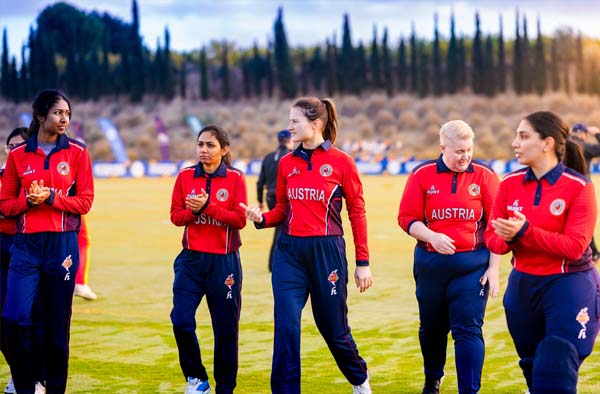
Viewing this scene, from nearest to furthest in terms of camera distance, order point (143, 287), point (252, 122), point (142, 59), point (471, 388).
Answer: point (471, 388) → point (143, 287) → point (252, 122) → point (142, 59)

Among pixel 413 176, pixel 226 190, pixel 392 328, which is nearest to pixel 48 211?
pixel 226 190

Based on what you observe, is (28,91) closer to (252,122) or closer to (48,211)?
(252,122)

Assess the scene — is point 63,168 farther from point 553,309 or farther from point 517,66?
point 517,66

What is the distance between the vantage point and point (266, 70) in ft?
281

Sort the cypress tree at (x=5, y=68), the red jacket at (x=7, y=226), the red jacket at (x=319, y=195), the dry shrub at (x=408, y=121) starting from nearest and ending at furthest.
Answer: the red jacket at (x=319, y=195) < the red jacket at (x=7, y=226) < the dry shrub at (x=408, y=121) < the cypress tree at (x=5, y=68)

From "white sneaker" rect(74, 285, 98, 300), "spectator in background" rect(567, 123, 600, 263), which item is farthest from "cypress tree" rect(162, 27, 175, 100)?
"white sneaker" rect(74, 285, 98, 300)

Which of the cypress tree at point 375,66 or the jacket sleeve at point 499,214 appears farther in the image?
the cypress tree at point 375,66

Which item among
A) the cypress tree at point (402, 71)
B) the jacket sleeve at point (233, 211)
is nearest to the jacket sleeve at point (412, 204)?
the jacket sleeve at point (233, 211)

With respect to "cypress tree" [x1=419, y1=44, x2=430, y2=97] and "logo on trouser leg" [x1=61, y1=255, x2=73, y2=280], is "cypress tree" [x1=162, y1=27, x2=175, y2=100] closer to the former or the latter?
"cypress tree" [x1=419, y1=44, x2=430, y2=97]

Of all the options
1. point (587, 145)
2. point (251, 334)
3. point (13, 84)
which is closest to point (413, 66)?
point (13, 84)

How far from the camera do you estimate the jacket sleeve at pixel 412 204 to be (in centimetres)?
688

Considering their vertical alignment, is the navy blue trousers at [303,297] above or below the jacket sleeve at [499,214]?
below

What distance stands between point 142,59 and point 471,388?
81.0m

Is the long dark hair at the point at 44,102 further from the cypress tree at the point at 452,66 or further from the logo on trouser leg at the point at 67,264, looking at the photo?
the cypress tree at the point at 452,66
